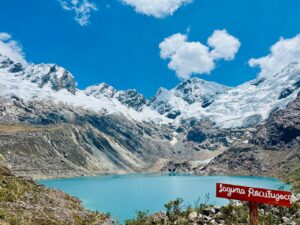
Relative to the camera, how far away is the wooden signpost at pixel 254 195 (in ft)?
75.0

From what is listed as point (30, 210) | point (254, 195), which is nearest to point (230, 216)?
point (30, 210)

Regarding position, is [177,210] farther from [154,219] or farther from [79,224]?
[79,224]

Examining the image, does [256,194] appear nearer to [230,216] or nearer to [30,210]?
[230,216]

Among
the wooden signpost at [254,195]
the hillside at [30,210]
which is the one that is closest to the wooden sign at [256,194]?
the wooden signpost at [254,195]

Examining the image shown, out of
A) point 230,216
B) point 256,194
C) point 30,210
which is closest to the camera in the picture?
point 256,194

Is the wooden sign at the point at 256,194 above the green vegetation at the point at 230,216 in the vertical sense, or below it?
below

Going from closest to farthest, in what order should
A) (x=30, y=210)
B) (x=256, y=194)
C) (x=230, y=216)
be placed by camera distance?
(x=256, y=194) < (x=230, y=216) < (x=30, y=210)

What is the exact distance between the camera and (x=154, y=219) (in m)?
63.7

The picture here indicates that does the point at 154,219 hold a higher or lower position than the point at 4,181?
lower

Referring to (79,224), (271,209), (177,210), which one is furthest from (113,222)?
(271,209)

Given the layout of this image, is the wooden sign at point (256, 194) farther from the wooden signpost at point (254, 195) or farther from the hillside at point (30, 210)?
the hillside at point (30, 210)

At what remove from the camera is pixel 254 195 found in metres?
23.6

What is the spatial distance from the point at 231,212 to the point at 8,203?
30.6 meters

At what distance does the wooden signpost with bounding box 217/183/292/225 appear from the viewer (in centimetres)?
2288
